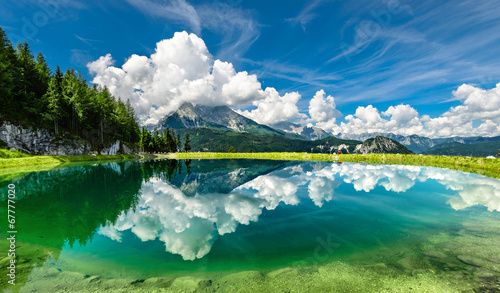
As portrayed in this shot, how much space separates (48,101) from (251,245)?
301 ft

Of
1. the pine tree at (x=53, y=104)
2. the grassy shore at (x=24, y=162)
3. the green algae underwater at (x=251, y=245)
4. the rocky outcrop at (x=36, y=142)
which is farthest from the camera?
the pine tree at (x=53, y=104)

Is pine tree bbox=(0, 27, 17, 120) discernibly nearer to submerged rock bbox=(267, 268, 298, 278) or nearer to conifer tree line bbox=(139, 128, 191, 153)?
conifer tree line bbox=(139, 128, 191, 153)

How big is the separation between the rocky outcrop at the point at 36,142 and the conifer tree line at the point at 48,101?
84.9 inches

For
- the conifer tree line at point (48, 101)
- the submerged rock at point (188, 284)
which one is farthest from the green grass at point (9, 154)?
the submerged rock at point (188, 284)

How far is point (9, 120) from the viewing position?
2126 inches

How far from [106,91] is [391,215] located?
134 meters

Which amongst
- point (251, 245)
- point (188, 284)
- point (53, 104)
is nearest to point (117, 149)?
point (53, 104)

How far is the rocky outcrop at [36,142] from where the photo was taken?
5281cm

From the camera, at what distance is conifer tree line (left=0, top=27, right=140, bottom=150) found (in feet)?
188

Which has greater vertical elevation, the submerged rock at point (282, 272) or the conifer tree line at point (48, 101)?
the conifer tree line at point (48, 101)

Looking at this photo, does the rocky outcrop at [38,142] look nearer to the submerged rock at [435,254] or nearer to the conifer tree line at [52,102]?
the conifer tree line at [52,102]

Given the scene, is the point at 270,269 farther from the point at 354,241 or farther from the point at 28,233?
the point at 28,233

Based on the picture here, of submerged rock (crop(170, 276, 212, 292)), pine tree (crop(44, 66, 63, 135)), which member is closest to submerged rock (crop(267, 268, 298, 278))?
submerged rock (crop(170, 276, 212, 292))

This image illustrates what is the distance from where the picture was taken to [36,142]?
60438 millimetres
